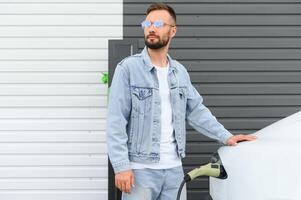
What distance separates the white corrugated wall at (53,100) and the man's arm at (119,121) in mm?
1815

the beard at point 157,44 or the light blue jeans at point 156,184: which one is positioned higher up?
the beard at point 157,44

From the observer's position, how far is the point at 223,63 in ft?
17.1

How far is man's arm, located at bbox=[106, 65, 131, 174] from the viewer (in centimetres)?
322

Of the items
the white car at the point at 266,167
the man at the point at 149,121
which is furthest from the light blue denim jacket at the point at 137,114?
the white car at the point at 266,167

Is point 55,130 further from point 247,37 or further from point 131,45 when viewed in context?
point 247,37

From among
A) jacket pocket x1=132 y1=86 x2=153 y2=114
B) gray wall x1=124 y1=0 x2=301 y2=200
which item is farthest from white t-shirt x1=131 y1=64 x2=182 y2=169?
gray wall x1=124 y1=0 x2=301 y2=200

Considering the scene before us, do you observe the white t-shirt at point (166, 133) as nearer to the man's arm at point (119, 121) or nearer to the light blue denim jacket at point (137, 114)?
the light blue denim jacket at point (137, 114)

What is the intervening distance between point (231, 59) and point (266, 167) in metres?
2.63

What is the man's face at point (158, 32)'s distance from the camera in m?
3.42

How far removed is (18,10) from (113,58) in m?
1.13

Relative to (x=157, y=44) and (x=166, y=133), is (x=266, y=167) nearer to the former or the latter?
(x=166, y=133)

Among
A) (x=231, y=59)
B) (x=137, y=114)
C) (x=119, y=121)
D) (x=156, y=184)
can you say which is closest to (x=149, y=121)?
(x=137, y=114)

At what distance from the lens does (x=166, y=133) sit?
341 cm

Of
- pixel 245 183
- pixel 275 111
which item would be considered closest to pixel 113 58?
pixel 275 111
